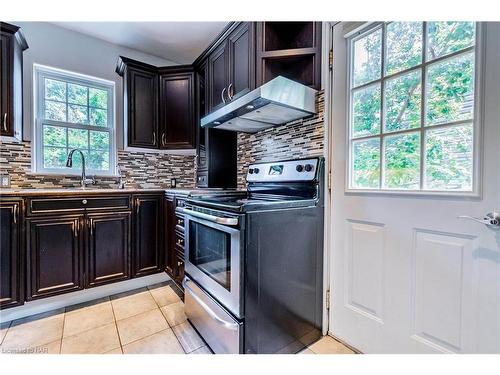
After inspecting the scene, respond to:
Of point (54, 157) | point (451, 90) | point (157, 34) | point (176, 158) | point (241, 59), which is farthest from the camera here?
point (176, 158)

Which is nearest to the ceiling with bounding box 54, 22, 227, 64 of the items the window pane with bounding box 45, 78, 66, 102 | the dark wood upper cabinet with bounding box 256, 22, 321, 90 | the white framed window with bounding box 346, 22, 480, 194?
the window pane with bounding box 45, 78, 66, 102

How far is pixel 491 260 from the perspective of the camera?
891 millimetres

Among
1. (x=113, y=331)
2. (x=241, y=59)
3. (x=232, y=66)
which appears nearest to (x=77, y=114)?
(x=232, y=66)

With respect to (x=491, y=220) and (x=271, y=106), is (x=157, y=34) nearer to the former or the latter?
(x=271, y=106)

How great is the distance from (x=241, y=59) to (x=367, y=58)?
0.89 m

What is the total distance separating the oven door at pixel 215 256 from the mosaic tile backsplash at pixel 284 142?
774mm

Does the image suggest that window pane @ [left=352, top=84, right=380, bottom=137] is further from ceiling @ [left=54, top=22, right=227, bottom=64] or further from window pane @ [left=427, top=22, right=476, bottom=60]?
ceiling @ [left=54, top=22, right=227, bottom=64]

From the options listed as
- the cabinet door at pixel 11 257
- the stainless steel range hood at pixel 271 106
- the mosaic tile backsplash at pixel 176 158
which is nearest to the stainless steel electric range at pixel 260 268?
the mosaic tile backsplash at pixel 176 158

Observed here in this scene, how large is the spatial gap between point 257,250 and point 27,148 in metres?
2.33

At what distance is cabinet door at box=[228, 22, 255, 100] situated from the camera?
1637mm

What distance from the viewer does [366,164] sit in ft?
4.20

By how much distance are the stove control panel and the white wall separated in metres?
1.62
